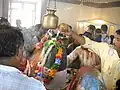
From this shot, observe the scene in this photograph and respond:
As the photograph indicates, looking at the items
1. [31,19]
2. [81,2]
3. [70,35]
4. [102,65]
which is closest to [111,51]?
[102,65]

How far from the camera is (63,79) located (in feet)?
6.61

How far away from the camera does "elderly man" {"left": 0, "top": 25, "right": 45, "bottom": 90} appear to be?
3.08ft

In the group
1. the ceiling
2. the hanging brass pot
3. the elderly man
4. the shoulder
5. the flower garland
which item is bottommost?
the flower garland

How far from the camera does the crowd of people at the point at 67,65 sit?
96 cm

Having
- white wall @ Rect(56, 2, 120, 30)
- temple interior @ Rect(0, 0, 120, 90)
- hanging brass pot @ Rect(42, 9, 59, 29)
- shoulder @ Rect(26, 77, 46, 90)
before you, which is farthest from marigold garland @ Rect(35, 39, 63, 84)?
white wall @ Rect(56, 2, 120, 30)

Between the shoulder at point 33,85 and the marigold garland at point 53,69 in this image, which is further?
the marigold garland at point 53,69

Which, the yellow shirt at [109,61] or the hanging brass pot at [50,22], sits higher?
the hanging brass pot at [50,22]

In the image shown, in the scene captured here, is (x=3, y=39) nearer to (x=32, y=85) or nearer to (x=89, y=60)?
(x=32, y=85)

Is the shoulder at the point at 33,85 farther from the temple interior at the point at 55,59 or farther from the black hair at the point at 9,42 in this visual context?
the black hair at the point at 9,42

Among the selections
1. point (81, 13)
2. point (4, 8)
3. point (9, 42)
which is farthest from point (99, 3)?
point (9, 42)

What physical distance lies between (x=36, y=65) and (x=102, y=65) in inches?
21.9

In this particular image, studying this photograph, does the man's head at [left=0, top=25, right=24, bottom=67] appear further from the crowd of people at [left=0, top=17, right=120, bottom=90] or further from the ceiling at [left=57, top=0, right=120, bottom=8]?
the ceiling at [left=57, top=0, right=120, bottom=8]

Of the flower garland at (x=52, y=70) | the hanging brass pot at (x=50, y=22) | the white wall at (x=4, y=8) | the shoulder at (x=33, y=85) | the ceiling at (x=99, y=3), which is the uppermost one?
the ceiling at (x=99, y=3)

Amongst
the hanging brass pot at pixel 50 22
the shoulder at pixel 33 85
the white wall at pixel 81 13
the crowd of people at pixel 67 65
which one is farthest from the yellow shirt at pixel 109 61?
the white wall at pixel 81 13
